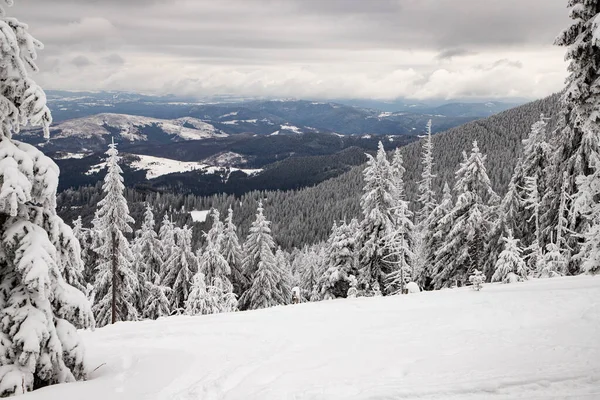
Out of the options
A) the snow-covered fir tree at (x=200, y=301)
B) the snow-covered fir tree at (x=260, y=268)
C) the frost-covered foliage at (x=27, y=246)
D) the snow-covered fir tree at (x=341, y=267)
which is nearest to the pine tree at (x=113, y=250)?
the snow-covered fir tree at (x=200, y=301)

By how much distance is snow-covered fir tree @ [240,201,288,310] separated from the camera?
1531 inches

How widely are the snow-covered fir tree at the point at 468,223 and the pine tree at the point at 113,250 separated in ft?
75.7

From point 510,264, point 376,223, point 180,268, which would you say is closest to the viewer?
point 510,264

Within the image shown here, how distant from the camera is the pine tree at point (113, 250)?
25797mm

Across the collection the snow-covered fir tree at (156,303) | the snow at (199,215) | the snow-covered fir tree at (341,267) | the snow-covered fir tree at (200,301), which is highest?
the snow-covered fir tree at (341,267)

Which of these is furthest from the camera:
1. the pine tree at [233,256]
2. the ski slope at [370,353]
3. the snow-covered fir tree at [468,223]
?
the pine tree at [233,256]

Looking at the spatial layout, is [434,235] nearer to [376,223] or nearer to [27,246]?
[376,223]

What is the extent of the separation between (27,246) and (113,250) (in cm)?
2120

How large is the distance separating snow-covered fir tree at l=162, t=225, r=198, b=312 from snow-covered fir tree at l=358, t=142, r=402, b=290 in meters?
16.8

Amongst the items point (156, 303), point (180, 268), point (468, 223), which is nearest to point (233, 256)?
point (180, 268)

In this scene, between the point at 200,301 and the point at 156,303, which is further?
the point at 156,303

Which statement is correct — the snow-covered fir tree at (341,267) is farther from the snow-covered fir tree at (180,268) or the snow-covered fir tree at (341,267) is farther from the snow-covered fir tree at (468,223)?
the snow-covered fir tree at (180,268)

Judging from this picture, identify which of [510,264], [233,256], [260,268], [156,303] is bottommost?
[156,303]

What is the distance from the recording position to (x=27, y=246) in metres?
7.77
